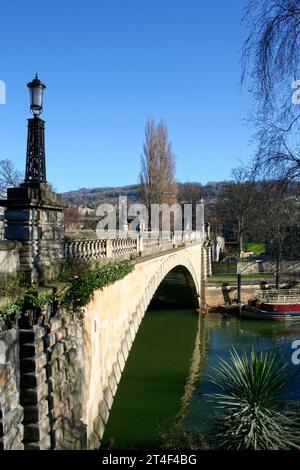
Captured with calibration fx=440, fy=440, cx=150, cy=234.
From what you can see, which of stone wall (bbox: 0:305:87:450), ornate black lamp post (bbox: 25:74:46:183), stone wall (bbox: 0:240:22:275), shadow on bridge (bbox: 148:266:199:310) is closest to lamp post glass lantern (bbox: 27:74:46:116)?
ornate black lamp post (bbox: 25:74:46:183)

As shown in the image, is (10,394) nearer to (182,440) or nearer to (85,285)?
(85,285)

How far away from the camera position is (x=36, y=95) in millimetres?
7027

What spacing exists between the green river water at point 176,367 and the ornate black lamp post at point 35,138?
→ 876 centimetres

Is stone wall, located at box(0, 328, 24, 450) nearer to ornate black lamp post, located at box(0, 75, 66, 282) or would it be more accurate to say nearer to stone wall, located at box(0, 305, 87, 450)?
stone wall, located at box(0, 305, 87, 450)

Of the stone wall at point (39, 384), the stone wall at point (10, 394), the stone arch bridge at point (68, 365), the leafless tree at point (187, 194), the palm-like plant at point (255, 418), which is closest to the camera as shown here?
the stone wall at point (10, 394)

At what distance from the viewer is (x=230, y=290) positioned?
40438 millimetres

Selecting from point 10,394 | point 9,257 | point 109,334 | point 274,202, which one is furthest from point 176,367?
point 10,394

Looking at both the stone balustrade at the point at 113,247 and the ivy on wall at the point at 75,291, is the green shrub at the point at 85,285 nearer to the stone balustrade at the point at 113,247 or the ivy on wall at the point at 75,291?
the ivy on wall at the point at 75,291

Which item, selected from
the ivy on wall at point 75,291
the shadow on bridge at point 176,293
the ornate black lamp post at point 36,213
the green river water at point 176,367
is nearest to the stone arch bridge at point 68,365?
the ivy on wall at point 75,291

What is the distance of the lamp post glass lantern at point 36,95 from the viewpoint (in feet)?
A: 23.1

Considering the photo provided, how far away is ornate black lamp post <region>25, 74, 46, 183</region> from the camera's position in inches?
278

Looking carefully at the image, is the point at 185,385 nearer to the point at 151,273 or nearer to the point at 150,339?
the point at 151,273
